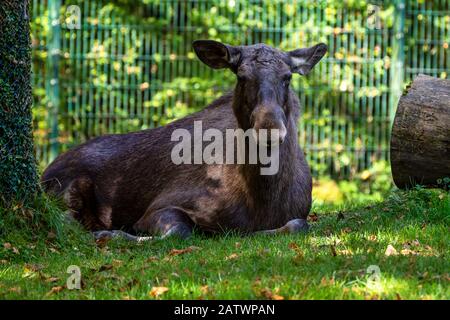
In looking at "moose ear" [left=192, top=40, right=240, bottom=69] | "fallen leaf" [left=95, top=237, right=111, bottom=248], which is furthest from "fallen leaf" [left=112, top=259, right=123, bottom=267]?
"moose ear" [left=192, top=40, right=240, bottom=69]

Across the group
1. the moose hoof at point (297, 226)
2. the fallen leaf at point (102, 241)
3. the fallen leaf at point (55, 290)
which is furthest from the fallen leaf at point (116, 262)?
the moose hoof at point (297, 226)

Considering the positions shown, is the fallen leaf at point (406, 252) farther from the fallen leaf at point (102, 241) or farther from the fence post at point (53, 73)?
the fence post at point (53, 73)

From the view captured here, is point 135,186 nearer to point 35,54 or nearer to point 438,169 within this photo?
point 438,169

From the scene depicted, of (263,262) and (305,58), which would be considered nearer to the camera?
(263,262)

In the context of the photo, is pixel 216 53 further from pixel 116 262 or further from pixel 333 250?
pixel 333 250

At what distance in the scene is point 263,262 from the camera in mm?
5562

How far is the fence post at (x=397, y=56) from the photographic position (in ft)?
40.7

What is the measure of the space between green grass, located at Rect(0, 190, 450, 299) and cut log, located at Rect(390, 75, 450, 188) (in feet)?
0.63

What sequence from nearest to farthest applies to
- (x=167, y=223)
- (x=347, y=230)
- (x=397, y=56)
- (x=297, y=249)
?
(x=297, y=249) → (x=347, y=230) → (x=167, y=223) → (x=397, y=56)

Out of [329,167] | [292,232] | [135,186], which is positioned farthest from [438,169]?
[329,167]

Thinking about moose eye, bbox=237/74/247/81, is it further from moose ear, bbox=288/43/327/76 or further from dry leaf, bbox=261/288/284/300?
dry leaf, bbox=261/288/284/300

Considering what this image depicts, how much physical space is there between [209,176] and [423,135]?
192 cm

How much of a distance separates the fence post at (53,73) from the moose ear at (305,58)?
5757 mm
